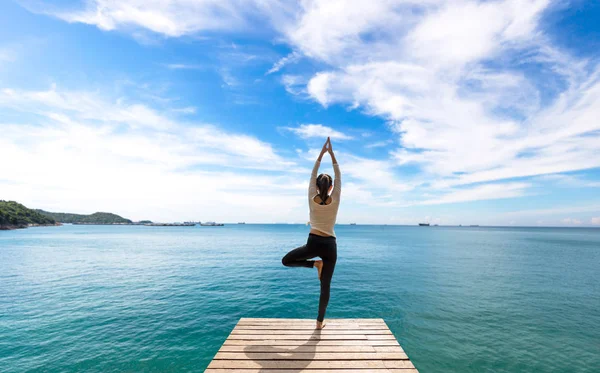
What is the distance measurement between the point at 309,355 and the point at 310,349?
21cm

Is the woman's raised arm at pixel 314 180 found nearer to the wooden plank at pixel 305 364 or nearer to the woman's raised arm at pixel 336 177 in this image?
the woman's raised arm at pixel 336 177

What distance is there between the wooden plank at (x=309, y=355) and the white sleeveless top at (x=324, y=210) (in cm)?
237

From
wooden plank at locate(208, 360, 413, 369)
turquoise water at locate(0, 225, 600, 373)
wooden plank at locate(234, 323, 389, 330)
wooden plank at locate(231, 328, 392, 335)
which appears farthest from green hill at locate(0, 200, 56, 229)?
wooden plank at locate(208, 360, 413, 369)

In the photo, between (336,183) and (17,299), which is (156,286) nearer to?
(17,299)

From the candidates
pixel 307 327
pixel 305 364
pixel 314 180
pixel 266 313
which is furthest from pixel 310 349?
pixel 266 313

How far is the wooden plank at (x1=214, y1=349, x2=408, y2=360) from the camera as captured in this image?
486 centimetres

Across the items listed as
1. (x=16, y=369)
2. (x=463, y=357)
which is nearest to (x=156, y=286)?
(x=16, y=369)

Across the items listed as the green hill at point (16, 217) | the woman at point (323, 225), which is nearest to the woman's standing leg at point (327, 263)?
the woman at point (323, 225)

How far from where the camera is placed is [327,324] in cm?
637

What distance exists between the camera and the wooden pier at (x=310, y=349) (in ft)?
15.0

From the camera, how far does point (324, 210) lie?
5.29 meters

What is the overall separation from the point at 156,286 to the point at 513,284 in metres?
35.3

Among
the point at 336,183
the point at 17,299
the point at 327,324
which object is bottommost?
the point at 17,299

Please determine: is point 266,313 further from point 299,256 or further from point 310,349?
point 299,256
